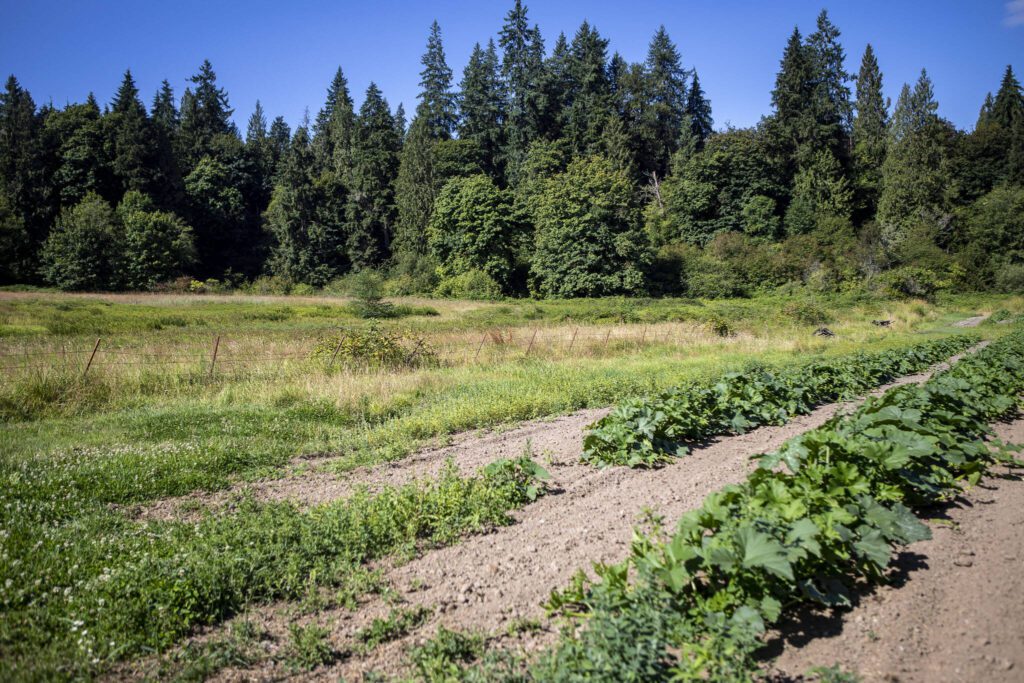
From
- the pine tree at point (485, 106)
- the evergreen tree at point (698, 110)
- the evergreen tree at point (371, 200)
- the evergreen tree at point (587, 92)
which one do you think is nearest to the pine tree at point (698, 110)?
the evergreen tree at point (698, 110)

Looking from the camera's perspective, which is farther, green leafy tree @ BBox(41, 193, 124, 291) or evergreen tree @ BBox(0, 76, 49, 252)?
evergreen tree @ BBox(0, 76, 49, 252)

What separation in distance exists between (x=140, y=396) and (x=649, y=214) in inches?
2531

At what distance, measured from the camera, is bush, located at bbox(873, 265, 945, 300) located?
47375 mm

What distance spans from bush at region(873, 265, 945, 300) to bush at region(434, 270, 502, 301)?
34.7m

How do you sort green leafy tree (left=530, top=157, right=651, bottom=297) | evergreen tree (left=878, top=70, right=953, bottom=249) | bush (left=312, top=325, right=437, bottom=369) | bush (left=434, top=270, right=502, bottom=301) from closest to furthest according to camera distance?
bush (left=312, top=325, right=437, bottom=369) < green leafy tree (left=530, top=157, right=651, bottom=297) < bush (left=434, top=270, right=502, bottom=301) < evergreen tree (left=878, top=70, right=953, bottom=249)

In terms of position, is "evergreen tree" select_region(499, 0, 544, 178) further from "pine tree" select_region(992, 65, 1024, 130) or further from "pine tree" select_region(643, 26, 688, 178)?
"pine tree" select_region(992, 65, 1024, 130)

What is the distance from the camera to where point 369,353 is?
1605cm

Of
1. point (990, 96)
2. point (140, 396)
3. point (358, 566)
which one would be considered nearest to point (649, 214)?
point (990, 96)

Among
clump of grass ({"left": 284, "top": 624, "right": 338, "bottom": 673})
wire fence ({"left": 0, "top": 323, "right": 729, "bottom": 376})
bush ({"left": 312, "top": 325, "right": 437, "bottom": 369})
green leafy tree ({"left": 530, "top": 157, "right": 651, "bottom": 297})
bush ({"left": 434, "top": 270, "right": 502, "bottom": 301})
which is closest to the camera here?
clump of grass ({"left": 284, "top": 624, "right": 338, "bottom": 673})

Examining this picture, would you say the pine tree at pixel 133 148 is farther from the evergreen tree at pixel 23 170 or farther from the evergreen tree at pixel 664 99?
the evergreen tree at pixel 664 99

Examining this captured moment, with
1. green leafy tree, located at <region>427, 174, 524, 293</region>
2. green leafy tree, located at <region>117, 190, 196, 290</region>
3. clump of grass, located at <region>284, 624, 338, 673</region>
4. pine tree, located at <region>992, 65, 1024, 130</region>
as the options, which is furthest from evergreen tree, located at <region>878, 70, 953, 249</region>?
green leafy tree, located at <region>117, 190, 196, 290</region>

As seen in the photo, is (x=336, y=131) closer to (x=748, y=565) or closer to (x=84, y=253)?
(x=84, y=253)

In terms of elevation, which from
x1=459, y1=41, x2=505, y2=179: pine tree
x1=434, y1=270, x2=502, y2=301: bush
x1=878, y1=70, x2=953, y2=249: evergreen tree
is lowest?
x1=434, y1=270, x2=502, y2=301: bush

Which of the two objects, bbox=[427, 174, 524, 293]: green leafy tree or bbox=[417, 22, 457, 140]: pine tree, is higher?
bbox=[417, 22, 457, 140]: pine tree
